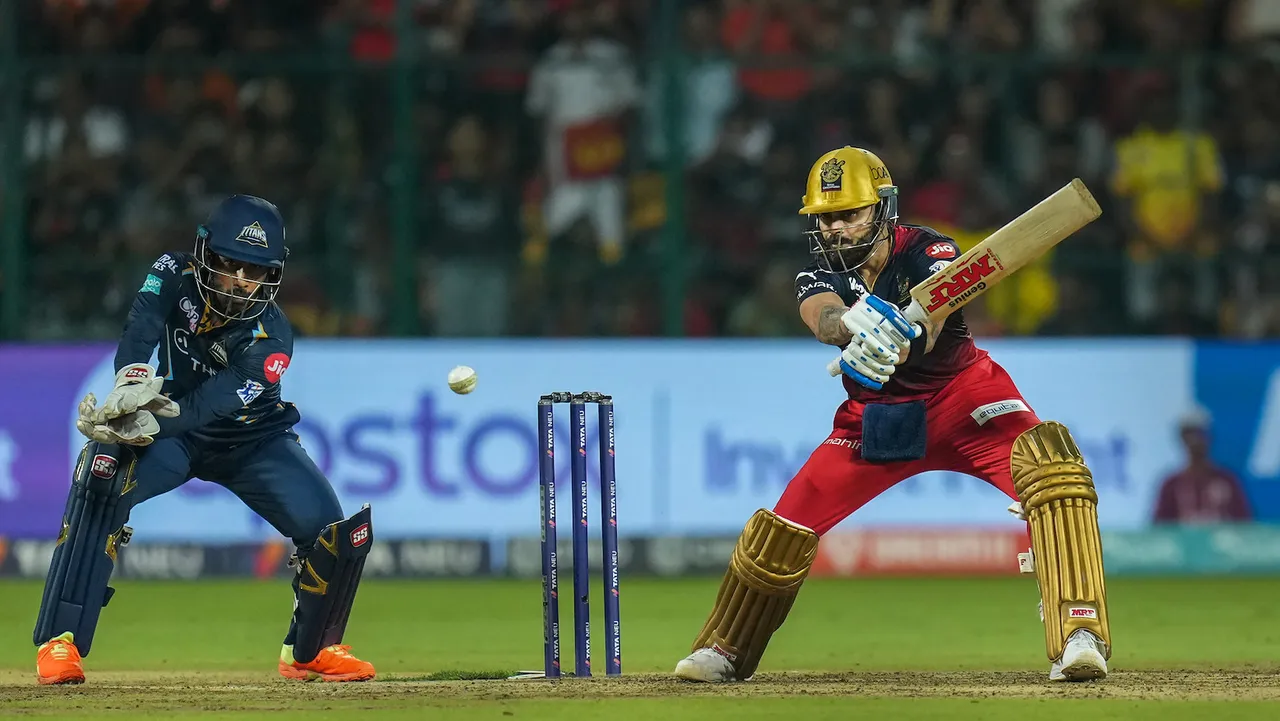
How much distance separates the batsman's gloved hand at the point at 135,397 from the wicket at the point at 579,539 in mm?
1410

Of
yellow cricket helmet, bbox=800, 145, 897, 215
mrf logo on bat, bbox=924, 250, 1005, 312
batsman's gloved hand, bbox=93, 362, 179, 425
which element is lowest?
batsman's gloved hand, bbox=93, 362, 179, 425

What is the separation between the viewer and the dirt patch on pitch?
22.1 ft

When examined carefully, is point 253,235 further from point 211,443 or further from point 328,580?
point 328,580

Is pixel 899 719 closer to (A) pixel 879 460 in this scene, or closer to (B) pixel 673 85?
(A) pixel 879 460

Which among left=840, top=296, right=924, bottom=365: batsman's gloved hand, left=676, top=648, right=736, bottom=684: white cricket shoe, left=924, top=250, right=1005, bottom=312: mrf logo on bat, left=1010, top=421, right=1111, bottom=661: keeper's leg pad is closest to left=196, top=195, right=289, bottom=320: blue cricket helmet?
left=676, top=648, right=736, bottom=684: white cricket shoe

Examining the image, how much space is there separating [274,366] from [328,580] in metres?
0.89

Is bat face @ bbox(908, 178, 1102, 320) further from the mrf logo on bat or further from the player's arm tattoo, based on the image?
Result: the player's arm tattoo

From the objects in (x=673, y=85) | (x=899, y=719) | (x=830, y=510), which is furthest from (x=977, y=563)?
(x=899, y=719)

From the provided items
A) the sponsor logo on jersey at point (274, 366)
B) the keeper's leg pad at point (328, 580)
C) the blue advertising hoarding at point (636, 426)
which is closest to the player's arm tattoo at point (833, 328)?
the keeper's leg pad at point (328, 580)

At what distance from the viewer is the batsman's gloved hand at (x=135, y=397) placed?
7242 mm

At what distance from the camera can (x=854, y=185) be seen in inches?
299

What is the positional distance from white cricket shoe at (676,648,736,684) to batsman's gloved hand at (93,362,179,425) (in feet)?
6.99

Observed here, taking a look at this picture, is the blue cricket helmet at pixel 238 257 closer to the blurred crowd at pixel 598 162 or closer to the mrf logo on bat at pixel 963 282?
the mrf logo on bat at pixel 963 282

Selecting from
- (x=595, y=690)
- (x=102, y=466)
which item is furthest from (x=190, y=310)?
(x=595, y=690)
